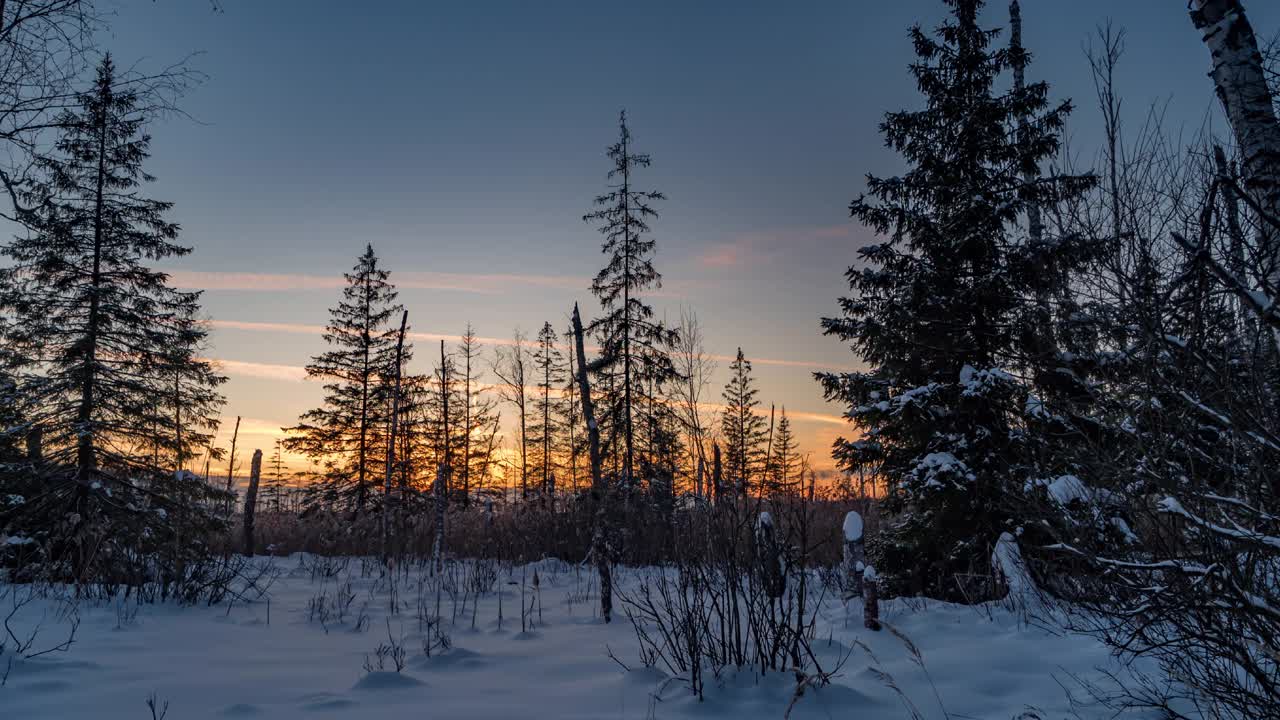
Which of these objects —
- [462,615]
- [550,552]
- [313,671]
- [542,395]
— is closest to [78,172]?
[550,552]

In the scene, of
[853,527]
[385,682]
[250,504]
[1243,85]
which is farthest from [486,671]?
[250,504]

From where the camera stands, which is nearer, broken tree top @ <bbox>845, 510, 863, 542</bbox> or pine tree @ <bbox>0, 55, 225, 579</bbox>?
broken tree top @ <bbox>845, 510, 863, 542</bbox>

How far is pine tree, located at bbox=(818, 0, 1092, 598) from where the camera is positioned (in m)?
9.17

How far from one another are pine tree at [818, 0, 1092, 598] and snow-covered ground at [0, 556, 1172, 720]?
2.35 metres

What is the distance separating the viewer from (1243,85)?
5066mm

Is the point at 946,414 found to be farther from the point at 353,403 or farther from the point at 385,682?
the point at 353,403

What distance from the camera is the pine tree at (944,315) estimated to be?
30.1 ft

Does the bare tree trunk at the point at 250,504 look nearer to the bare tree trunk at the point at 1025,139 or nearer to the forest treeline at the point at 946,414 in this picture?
the forest treeline at the point at 946,414

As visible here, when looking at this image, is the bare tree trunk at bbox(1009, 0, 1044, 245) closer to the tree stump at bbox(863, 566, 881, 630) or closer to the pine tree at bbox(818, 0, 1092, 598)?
the pine tree at bbox(818, 0, 1092, 598)

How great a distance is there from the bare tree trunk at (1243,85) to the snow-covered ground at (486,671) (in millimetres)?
3662

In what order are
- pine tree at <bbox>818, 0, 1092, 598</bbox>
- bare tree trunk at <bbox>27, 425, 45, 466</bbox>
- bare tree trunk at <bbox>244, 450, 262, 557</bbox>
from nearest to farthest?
pine tree at <bbox>818, 0, 1092, 598</bbox> → bare tree trunk at <bbox>27, 425, 45, 466</bbox> → bare tree trunk at <bbox>244, 450, 262, 557</bbox>

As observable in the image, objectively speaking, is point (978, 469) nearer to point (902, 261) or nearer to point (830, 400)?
point (830, 400)

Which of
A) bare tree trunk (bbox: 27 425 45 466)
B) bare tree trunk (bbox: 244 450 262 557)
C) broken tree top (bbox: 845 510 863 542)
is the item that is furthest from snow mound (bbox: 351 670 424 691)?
bare tree trunk (bbox: 244 450 262 557)

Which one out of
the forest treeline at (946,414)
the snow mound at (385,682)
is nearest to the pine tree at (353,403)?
the forest treeline at (946,414)
